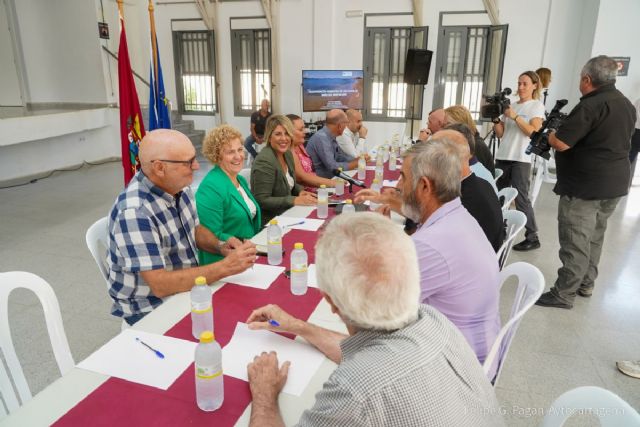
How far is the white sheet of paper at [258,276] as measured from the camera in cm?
178

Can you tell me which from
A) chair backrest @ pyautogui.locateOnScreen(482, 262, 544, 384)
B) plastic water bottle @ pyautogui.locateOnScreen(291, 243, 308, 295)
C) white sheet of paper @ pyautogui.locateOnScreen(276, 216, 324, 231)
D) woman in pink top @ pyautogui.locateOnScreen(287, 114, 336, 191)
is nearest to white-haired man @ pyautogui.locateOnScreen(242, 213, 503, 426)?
chair backrest @ pyautogui.locateOnScreen(482, 262, 544, 384)

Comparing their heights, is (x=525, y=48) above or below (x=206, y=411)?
above

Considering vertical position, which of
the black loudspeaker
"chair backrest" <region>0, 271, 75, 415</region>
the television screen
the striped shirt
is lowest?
"chair backrest" <region>0, 271, 75, 415</region>

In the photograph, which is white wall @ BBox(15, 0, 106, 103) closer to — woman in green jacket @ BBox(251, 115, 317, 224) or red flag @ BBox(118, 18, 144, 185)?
red flag @ BBox(118, 18, 144, 185)

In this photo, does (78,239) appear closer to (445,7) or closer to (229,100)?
(229,100)

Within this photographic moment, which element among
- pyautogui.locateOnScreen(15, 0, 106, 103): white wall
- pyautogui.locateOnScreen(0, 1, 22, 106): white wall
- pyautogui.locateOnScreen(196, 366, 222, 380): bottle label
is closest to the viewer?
pyautogui.locateOnScreen(196, 366, 222, 380): bottle label

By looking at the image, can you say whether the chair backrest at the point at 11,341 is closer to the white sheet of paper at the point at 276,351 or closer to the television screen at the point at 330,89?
the white sheet of paper at the point at 276,351

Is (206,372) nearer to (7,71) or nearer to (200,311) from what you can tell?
(200,311)

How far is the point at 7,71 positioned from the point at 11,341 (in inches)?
342

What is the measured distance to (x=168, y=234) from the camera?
1.79 m

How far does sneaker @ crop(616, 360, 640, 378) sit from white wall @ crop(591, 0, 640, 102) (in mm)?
5597

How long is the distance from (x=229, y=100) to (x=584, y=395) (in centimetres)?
902

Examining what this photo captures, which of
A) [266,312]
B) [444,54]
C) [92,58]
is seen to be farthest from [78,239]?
[444,54]

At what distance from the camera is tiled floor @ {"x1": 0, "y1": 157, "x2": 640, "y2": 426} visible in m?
2.28
